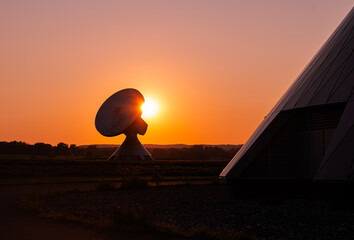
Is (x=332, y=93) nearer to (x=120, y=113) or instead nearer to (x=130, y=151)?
(x=120, y=113)

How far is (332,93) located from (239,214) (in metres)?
6.29

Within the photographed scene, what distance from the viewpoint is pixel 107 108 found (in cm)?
6222

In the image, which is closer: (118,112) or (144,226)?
(144,226)

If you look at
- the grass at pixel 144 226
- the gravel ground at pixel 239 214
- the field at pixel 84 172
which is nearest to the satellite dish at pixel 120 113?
the field at pixel 84 172

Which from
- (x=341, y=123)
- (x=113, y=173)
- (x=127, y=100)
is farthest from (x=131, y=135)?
(x=341, y=123)

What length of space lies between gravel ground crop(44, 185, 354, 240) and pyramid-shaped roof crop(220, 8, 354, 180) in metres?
1.59

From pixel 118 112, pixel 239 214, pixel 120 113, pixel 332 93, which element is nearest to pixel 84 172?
pixel 120 113

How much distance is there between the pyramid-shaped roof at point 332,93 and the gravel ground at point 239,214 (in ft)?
5.22

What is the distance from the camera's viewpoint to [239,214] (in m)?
16.5

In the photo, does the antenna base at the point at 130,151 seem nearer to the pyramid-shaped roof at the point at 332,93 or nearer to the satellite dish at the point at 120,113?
the satellite dish at the point at 120,113

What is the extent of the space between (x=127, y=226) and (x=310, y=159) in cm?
922

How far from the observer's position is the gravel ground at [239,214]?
13.3 meters

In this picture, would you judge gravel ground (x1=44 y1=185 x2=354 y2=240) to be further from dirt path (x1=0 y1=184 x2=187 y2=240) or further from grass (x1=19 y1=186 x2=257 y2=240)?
dirt path (x1=0 y1=184 x2=187 y2=240)

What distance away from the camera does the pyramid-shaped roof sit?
15820 mm
